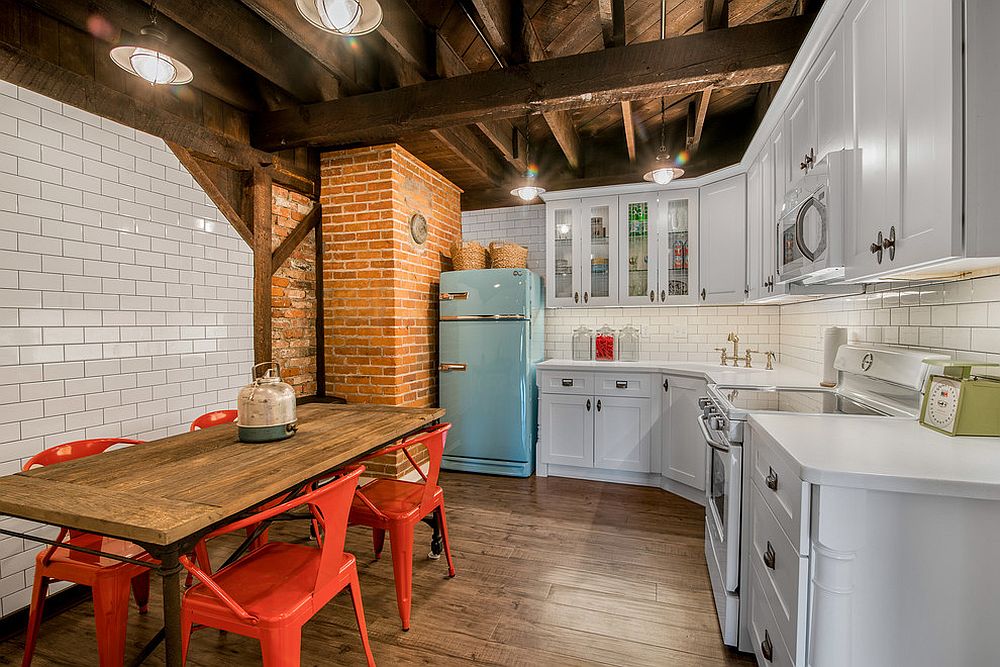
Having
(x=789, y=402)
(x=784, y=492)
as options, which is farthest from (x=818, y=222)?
(x=784, y=492)

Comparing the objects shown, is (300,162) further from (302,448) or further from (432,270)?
(302,448)

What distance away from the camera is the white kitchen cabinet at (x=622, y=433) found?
3.63 metres

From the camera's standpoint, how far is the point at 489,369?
392 cm

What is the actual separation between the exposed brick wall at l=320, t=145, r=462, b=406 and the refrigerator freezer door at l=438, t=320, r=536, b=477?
35 centimetres

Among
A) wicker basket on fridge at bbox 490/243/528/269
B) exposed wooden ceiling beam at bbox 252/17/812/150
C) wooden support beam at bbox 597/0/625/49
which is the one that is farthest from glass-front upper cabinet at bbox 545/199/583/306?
wooden support beam at bbox 597/0/625/49

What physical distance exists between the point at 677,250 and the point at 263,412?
10.7ft

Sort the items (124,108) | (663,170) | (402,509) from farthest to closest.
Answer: (663,170) → (124,108) → (402,509)

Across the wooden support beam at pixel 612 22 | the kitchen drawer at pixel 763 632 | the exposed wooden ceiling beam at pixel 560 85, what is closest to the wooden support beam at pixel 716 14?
the exposed wooden ceiling beam at pixel 560 85

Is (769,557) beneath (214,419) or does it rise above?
beneath

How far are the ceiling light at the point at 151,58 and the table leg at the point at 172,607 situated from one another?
1.88 meters

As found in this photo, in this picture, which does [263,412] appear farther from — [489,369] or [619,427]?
[619,427]

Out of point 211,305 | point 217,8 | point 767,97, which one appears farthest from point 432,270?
point 767,97

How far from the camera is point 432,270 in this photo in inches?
163

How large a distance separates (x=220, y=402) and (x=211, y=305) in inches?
24.0
